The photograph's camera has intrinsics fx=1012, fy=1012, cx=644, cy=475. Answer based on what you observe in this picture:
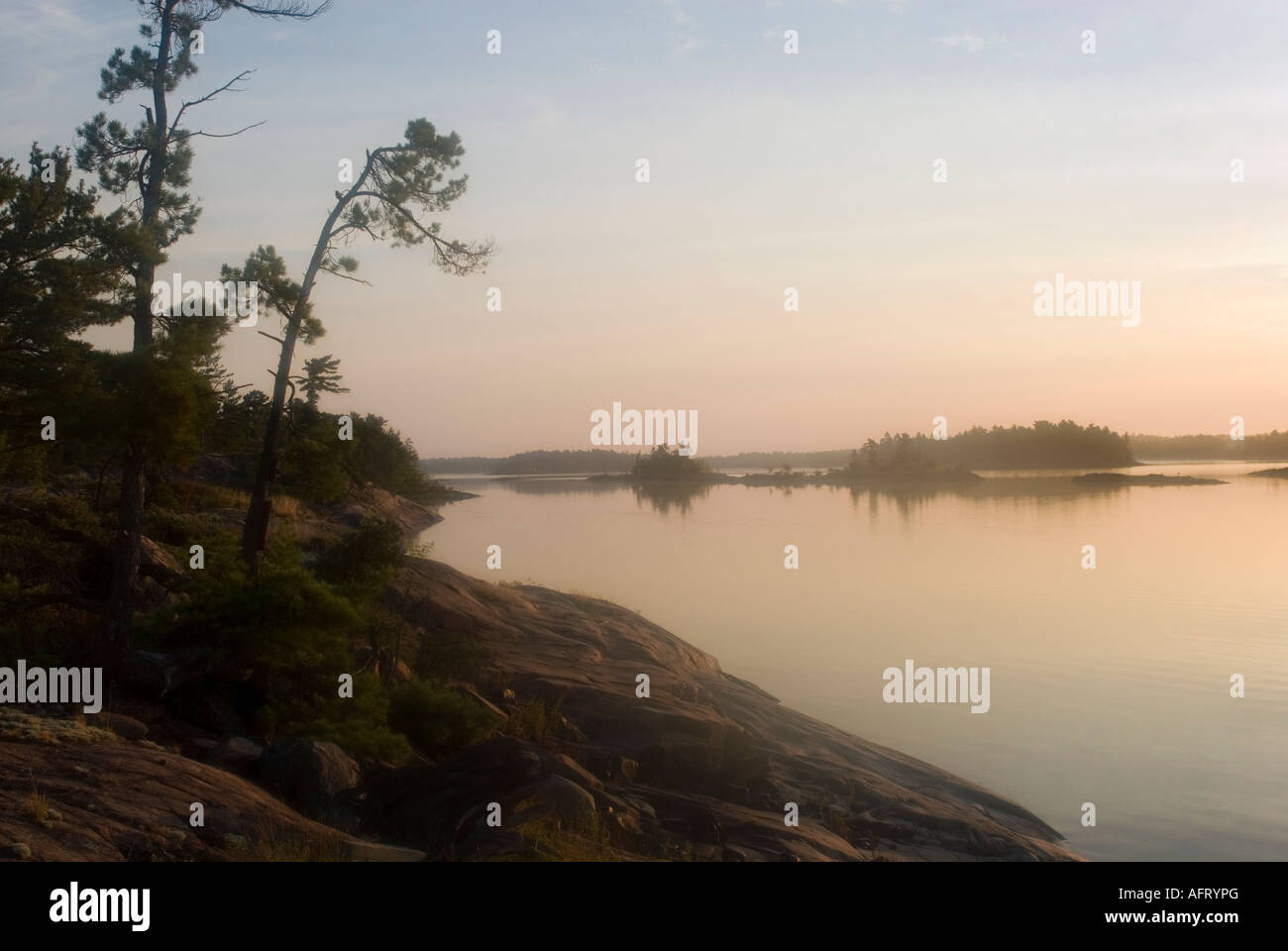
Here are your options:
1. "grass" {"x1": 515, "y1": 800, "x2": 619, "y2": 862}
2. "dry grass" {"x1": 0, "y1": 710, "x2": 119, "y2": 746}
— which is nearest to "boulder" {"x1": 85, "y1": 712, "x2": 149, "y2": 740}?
"dry grass" {"x1": 0, "y1": 710, "x2": 119, "y2": 746}

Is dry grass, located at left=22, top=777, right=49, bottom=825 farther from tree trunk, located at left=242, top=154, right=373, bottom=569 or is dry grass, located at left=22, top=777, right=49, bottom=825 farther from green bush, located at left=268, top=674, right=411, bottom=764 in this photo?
tree trunk, located at left=242, top=154, right=373, bottom=569

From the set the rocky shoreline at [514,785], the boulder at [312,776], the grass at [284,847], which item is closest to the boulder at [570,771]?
the rocky shoreline at [514,785]

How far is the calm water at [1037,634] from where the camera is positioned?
49.2 feet

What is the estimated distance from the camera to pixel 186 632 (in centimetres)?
1177

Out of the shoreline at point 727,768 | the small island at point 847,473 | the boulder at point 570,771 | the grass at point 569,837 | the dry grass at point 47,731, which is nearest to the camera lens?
the grass at point 569,837

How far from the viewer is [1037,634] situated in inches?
1059

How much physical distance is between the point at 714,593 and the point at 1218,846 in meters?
23.0

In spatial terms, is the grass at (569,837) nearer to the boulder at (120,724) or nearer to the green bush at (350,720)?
the green bush at (350,720)

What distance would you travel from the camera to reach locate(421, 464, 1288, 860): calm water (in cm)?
1500

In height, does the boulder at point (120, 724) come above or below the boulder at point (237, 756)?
above

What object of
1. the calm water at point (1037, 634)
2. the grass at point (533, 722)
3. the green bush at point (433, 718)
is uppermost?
the green bush at point (433, 718)

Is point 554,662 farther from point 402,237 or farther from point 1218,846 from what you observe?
point 1218,846

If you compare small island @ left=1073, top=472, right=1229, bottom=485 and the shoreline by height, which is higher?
small island @ left=1073, top=472, right=1229, bottom=485
